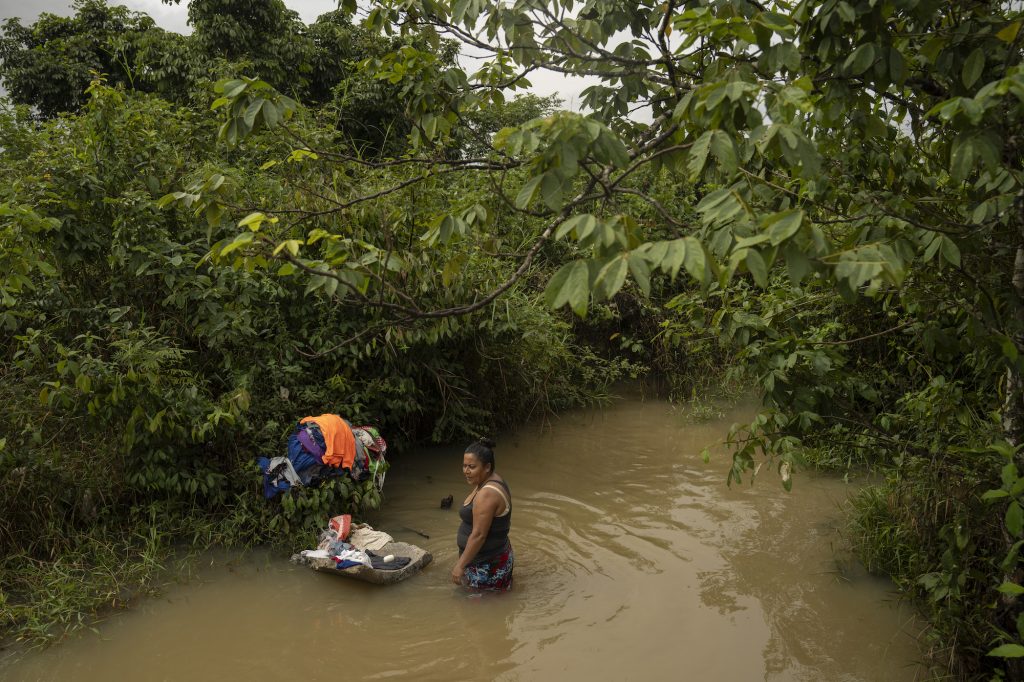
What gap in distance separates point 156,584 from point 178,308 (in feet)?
6.26

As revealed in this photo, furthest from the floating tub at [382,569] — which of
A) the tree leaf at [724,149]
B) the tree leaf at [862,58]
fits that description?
the tree leaf at [862,58]

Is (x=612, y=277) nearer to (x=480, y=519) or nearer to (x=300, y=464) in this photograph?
(x=480, y=519)

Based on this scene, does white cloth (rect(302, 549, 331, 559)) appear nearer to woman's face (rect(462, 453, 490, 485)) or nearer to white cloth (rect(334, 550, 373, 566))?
white cloth (rect(334, 550, 373, 566))

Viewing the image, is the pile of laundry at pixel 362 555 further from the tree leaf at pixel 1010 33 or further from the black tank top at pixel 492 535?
the tree leaf at pixel 1010 33

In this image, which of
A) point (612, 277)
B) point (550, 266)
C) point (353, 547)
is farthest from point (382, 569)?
point (550, 266)

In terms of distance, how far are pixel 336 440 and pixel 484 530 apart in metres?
1.30

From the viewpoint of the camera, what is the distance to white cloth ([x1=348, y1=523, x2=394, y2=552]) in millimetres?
5055

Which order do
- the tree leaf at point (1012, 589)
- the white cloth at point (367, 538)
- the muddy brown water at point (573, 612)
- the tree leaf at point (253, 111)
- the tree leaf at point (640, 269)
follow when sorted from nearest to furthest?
the tree leaf at point (640, 269), the tree leaf at point (1012, 589), the tree leaf at point (253, 111), the muddy brown water at point (573, 612), the white cloth at point (367, 538)

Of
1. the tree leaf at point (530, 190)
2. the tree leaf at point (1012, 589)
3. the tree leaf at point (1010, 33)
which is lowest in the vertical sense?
the tree leaf at point (1012, 589)

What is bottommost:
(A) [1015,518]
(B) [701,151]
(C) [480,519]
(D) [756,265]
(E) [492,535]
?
(E) [492,535]

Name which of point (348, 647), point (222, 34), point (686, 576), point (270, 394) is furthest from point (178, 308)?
point (222, 34)

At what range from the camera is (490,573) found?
4.70m

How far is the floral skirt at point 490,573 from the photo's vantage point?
15.4 ft

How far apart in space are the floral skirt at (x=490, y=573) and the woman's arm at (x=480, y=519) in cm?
12
